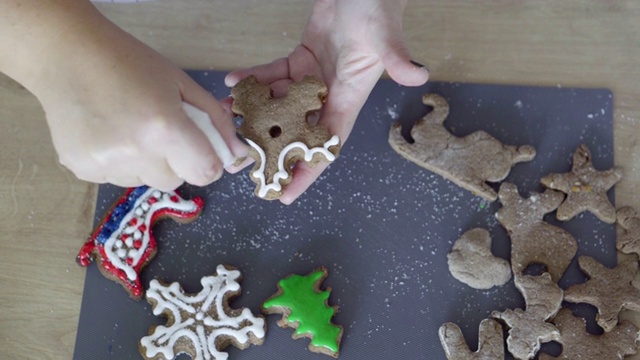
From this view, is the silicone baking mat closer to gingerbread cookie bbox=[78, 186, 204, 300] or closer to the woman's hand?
gingerbread cookie bbox=[78, 186, 204, 300]

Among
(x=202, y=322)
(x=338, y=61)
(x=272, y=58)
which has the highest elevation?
(x=338, y=61)

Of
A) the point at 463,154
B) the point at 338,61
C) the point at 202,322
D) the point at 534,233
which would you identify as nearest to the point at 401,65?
the point at 338,61

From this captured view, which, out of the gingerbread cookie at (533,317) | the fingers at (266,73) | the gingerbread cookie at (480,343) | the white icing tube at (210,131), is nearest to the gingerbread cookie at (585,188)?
the gingerbread cookie at (533,317)

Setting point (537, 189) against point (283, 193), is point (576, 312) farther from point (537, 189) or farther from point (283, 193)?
point (283, 193)

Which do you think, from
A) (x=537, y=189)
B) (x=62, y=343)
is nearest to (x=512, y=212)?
(x=537, y=189)

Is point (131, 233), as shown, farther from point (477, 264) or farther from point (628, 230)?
point (628, 230)

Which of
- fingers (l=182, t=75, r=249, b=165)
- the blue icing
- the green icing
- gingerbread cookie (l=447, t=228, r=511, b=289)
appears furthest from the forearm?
gingerbread cookie (l=447, t=228, r=511, b=289)
